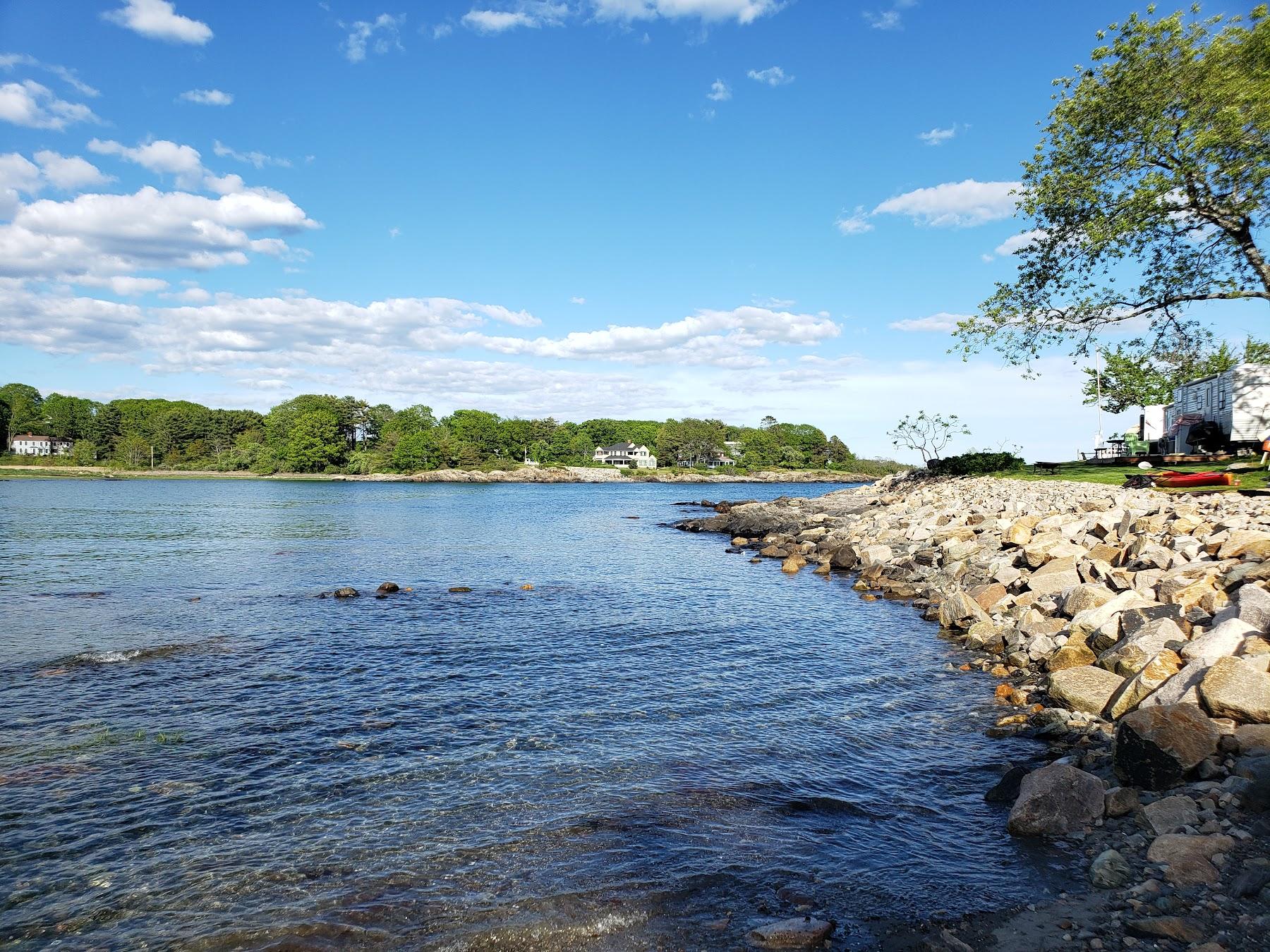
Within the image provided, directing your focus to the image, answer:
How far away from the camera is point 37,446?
18838 centimetres

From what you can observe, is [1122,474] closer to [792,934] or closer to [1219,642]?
[1219,642]

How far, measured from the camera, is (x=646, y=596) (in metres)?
27.5

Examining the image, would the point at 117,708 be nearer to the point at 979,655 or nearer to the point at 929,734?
the point at 929,734

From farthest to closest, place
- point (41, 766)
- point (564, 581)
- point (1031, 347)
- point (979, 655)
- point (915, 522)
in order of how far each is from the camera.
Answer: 1. point (915, 522)
2. point (1031, 347)
3. point (564, 581)
4. point (979, 655)
5. point (41, 766)

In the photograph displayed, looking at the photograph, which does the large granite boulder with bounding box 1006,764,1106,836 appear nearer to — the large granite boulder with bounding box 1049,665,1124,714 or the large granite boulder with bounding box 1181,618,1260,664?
the large granite boulder with bounding box 1181,618,1260,664

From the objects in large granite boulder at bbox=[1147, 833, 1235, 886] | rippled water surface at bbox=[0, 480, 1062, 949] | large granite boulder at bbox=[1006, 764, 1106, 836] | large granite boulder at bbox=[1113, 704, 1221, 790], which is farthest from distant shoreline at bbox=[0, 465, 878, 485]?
large granite boulder at bbox=[1147, 833, 1235, 886]

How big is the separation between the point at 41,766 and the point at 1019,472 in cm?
4875

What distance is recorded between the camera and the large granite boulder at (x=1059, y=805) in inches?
345

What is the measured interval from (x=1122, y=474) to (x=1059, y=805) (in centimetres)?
3121

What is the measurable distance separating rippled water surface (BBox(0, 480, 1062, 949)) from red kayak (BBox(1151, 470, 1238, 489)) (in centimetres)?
1057

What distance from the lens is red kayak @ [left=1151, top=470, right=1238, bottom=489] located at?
2348cm

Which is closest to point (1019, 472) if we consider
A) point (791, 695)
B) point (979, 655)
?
point (979, 655)

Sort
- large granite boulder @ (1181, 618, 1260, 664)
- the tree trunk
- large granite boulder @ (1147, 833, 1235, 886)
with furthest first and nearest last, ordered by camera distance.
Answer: the tree trunk, large granite boulder @ (1181, 618, 1260, 664), large granite boulder @ (1147, 833, 1235, 886)

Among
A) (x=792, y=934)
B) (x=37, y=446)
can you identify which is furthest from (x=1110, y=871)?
(x=37, y=446)
